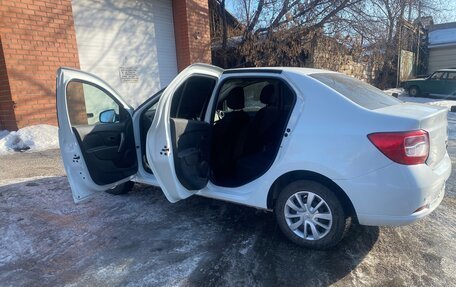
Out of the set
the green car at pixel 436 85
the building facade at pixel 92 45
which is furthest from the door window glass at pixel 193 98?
the green car at pixel 436 85

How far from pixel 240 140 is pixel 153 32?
746 cm

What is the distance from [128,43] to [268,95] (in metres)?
6.96

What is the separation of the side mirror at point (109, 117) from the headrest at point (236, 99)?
1357 mm

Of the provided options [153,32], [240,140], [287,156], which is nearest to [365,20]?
[153,32]

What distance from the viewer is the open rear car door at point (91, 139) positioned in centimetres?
336

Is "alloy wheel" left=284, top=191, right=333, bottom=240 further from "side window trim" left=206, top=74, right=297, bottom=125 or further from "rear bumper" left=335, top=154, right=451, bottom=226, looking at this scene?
"side window trim" left=206, top=74, right=297, bottom=125

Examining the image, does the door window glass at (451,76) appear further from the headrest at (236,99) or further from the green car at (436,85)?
the headrest at (236,99)

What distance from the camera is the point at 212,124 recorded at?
3844mm

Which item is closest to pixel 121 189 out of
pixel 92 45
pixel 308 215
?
pixel 308 215

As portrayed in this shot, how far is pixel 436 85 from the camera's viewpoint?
19.3 metres

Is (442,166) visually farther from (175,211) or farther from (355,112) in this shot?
(175,211)

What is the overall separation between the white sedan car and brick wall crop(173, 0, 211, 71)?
7079 mm

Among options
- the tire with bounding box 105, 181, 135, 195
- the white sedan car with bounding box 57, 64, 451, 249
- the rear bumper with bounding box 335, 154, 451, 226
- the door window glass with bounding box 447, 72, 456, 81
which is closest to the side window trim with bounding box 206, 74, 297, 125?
the white sedan car with bounding box 57, 64, 451, 249

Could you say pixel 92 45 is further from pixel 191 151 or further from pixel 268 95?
pixel 191 151
